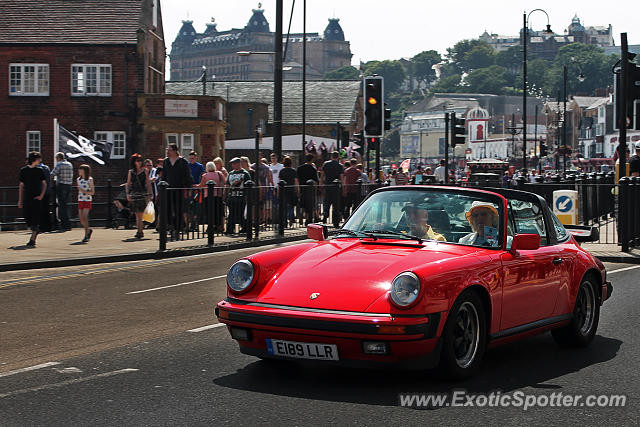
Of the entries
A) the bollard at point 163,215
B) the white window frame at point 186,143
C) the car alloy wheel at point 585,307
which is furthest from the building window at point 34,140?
the car alloy wheel at point 585,307

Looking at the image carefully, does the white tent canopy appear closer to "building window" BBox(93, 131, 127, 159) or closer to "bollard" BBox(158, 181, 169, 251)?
"building window" BBox(93, 131, 127, 159)

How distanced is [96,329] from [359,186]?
57.7ft

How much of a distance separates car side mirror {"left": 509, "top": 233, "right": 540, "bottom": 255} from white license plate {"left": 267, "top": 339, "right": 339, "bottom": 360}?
1.78 meters

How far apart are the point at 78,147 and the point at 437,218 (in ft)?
81.7

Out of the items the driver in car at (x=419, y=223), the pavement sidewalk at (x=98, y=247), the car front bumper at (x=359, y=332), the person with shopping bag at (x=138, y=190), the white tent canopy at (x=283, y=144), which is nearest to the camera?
the car front bumper at (x=359, y=332)

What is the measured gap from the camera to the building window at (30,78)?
46938 mm

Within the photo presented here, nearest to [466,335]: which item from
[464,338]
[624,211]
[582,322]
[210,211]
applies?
[464,338]

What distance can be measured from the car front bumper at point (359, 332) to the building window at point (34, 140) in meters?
42.2

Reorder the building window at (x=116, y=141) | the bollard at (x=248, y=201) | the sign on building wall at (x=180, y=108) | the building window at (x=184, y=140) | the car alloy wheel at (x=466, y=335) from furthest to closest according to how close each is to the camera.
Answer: the building window at (x=116, y=141), the building window at (x=184, y=140), the sign on building wall at (x=180, y=108), the bollard at (x=248, y=201), the car alloy wheel at (x=466, y=335)

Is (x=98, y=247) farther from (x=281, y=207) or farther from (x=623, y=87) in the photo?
(x=623, y=87)

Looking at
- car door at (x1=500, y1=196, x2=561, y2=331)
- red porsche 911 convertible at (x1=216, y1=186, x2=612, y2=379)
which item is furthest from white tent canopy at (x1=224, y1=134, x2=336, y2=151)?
red porsche 911 convertible at (x1=216, y1=186, x2=612, y2=379)

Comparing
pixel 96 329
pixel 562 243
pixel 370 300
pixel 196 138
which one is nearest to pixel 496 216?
pixel 562 243

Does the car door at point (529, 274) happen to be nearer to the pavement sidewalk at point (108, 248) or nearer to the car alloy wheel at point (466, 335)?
the car alloy wheel at point (466, 335)

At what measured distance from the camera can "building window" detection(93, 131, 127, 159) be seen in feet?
152
